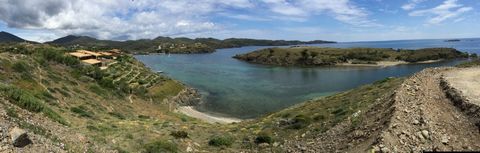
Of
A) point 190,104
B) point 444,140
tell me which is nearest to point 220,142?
point 444,140

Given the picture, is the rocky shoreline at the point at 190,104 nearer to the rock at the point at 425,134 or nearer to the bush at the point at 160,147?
the bush at the point at 160,147

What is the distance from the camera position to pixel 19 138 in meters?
17.4

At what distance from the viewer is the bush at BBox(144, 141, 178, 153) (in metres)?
23.5

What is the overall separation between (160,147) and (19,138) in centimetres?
848

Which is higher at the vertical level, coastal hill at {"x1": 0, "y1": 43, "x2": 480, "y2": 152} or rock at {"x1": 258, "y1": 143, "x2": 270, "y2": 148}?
coastal hill at {"x1": 0, "y1": 43, "x2": 480, "y2": 152}

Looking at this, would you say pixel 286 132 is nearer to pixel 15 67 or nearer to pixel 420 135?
pixel 420 135

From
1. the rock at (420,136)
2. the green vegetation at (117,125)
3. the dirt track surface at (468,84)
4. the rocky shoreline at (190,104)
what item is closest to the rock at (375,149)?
the rock at (420,136)

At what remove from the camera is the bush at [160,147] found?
77.1ft

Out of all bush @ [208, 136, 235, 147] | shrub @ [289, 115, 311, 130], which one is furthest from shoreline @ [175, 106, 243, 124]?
bush @ [208, 136, 235, 147]

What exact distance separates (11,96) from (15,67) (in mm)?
23308

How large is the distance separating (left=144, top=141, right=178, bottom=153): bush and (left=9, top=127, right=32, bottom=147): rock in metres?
7.22

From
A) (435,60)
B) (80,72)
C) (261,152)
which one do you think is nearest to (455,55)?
(435,60)

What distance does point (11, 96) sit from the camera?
25.7 metres

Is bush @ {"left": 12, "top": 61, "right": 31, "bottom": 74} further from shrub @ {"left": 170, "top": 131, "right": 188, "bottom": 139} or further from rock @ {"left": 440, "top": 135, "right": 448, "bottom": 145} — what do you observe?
rock @ {"left": 440, "top": 135, "right": 448, "bottom": 145}
